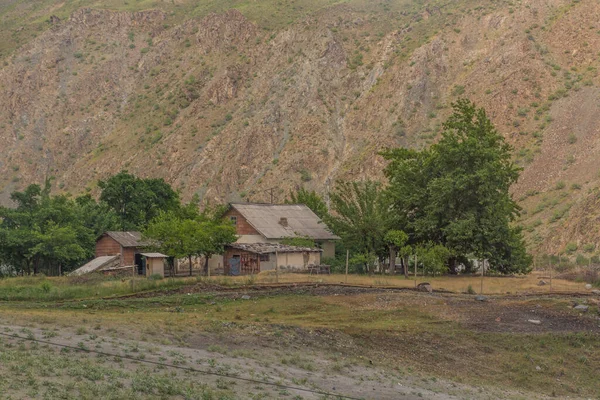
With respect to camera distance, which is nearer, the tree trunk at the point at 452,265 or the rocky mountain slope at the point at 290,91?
the tree trunk at the point at 452,265

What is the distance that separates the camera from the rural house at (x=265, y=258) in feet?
167

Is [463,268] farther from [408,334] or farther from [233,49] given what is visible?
[233,49]

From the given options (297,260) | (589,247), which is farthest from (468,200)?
(589,247)

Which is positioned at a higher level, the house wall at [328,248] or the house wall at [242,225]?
the house wall at [242,225]

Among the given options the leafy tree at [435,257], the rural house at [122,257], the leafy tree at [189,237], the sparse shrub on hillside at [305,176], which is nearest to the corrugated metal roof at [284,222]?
the leafy tree at [189,237]

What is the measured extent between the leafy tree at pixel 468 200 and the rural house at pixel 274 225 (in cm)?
740

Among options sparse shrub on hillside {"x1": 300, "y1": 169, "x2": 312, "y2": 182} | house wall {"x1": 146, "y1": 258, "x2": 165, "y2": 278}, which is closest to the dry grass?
house wall {"x1": 146, "y1": 258, "x2": 165, "y2": 278}

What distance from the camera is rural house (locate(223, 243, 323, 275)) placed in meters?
50.8

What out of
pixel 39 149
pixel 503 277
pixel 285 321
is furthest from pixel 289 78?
pixel 285 321

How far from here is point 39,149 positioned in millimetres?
107188

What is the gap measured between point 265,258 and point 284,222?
9432 millimetres

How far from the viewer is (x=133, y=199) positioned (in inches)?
2576

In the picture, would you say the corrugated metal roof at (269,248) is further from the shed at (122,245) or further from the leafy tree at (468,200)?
the leafy tree at (468,200)

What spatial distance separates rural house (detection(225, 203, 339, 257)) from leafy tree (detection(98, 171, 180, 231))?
25.4ft
